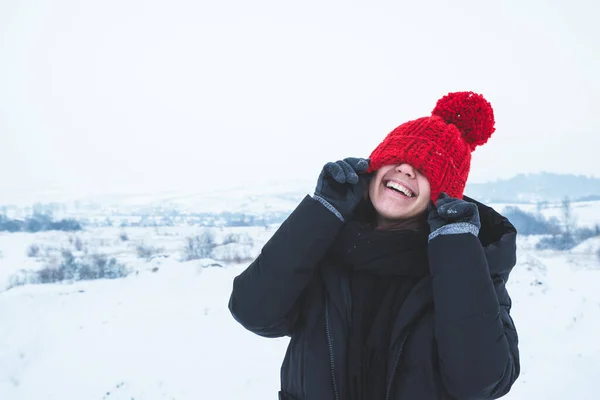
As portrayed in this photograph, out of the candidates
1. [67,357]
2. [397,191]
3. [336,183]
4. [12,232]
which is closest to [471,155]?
[397,191]

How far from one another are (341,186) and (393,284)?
0.38 m

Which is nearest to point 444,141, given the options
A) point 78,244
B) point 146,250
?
point 146,250

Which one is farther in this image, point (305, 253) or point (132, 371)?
point (132, 371)

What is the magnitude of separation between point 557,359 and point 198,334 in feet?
20.6

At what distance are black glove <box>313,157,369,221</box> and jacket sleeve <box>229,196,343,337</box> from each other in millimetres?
34

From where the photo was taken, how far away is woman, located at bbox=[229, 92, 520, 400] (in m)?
1.16

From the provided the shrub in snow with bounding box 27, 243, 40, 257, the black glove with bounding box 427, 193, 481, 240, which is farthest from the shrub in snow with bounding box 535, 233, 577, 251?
the shrub in snow with bounding box 27, 243, 40, 257

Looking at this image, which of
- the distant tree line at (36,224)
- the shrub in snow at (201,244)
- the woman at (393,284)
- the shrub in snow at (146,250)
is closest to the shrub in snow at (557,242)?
the shrub in snow at (201,244)

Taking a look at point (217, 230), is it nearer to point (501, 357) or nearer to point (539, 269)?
point (539, 269)

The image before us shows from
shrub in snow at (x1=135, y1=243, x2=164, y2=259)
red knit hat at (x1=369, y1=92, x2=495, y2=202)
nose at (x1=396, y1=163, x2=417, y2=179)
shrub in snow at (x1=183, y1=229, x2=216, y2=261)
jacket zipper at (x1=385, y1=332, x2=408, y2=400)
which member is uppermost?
red knit hat at (x1=369, y1=92, x2=495, y2=202)

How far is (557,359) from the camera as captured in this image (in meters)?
6.38

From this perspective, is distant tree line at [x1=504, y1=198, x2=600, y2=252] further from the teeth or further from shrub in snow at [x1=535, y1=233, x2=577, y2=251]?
the teeth

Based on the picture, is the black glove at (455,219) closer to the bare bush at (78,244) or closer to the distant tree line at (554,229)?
the distant tree line at (554,229)

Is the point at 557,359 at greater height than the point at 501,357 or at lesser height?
lesser
